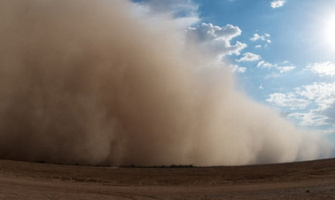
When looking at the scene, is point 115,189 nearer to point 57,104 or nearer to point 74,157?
point 74,157

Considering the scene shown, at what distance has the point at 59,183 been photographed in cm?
1648

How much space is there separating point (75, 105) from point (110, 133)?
14.0 ft

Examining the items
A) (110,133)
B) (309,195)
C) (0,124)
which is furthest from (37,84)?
(309,195)

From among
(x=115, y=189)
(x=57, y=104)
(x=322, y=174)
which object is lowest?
(x=115, y=189)

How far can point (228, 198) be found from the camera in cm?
1230

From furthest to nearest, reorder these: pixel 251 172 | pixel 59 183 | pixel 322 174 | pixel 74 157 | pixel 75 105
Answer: pixel 75 105 → pixel 74 157 → pixel 251 172 → pixel 322 174 → pixel 59 183

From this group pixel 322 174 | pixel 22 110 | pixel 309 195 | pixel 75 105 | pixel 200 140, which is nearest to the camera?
pixel 309 195

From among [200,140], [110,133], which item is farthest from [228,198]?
[200,140]

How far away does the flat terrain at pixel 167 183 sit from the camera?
12852 millimetres

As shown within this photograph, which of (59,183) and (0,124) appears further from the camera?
(0,124)

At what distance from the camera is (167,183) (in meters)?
17.6

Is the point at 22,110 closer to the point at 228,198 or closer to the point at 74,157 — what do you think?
the point at 74,157

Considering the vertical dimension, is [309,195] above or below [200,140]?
below

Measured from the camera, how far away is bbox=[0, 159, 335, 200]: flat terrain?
506 inches
